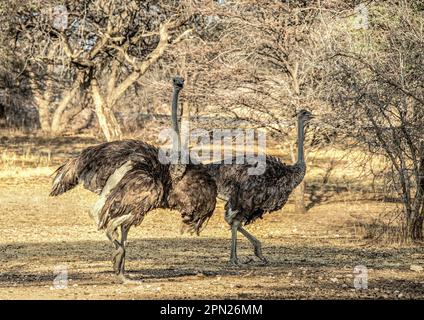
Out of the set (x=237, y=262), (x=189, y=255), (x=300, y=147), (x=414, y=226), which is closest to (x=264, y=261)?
(x=237, y=262)

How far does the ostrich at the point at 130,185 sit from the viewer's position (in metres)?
8.80

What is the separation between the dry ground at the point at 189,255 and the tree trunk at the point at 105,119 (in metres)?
3.23

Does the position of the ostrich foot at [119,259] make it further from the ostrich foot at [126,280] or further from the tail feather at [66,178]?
the tail feather at [66,178]

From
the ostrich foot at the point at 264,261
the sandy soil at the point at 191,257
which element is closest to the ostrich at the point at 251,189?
the ostrich foot at the point at 264,261

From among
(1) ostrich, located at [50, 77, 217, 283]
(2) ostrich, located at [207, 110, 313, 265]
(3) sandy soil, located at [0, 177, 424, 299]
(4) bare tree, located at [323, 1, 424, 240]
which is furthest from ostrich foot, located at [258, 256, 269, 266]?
(4) bare tree, located at [323, 1, 424, 240]

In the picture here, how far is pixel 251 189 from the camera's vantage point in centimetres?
1116

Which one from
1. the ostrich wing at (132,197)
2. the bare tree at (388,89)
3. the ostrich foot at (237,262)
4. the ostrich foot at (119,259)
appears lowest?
the ostrich foot at (237,262)

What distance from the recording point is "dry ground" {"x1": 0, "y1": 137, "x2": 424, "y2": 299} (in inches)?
339

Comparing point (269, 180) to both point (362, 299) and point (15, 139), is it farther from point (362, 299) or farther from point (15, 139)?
point (15, 139)

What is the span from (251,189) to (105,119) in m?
12.7

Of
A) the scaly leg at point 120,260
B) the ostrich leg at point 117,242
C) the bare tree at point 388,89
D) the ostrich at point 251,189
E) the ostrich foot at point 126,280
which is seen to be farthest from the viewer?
the bare tree at point 388,89

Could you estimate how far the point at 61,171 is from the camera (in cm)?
935

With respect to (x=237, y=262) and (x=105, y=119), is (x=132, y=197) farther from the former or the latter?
(x=105, y=119)

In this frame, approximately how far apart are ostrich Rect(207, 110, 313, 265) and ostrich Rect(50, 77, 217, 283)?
5.30 feet
